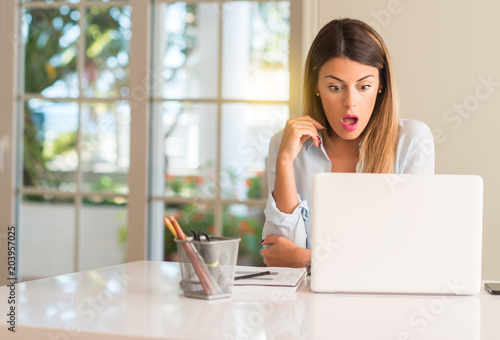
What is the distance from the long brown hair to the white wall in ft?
2.21

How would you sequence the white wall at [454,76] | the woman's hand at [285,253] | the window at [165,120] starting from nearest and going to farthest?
the woman's hand at [285,253] < the white wall at [454,76] < the window at [165,120]

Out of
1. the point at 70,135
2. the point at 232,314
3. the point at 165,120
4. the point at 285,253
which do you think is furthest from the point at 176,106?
the point at 232,314

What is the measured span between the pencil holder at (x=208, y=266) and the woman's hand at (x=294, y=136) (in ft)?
2.23

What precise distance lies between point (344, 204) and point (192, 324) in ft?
1.38

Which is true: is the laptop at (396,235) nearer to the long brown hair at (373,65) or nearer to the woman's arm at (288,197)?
the woman's arm at (288,197)

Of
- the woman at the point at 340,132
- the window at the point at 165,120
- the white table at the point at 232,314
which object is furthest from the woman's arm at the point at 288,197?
the window at the point at 165,120

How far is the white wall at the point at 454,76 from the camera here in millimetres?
2451

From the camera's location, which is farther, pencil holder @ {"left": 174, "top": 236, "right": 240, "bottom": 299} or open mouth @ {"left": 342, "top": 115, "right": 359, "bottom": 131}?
open mouth @ {"left": 342, "top": 115, "right": 359, "bottom": 131}

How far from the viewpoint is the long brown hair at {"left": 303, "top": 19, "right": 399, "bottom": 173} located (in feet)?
5.91

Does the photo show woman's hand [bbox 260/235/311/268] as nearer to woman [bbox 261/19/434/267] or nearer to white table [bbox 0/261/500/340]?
woman [bbox 261/19/434/267]

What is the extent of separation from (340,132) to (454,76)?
0.90 metres

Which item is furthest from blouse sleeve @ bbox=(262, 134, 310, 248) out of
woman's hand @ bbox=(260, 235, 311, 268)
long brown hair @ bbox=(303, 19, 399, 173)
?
long brown hair @ bbox=(303, 19, 399, 173)

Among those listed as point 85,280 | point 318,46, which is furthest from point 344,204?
point 318,46

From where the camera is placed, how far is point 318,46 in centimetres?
189
